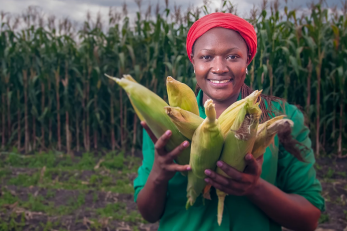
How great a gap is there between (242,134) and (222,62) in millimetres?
299

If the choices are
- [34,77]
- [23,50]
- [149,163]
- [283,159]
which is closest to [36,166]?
[34,77]

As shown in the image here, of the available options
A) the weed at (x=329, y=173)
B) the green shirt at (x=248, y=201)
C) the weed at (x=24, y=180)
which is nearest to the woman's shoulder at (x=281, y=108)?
the green shirt at (x=248, y=201)

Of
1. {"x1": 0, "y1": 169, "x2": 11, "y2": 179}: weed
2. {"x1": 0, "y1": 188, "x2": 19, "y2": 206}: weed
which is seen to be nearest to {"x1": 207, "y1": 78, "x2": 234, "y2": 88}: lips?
{"x1": 0, "y1": 188, "x2": 19, "y2": 206}: weed

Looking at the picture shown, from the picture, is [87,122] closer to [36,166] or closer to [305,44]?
[36,166]

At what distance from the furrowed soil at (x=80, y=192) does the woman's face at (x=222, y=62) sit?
7.37 feet

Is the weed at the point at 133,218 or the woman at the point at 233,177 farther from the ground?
the woman at the point at 233,177

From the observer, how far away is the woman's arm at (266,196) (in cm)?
84

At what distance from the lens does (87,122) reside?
5555 millimetres

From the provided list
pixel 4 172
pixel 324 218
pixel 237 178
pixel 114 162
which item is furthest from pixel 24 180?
pixel 237 178

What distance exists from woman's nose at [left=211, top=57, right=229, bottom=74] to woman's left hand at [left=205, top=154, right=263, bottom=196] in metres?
0.27

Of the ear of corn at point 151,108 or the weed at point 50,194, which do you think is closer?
the ear of corn at point 151,108

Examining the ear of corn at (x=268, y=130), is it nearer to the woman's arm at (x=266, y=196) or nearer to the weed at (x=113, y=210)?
the woman's arm at (x=266, y=196)

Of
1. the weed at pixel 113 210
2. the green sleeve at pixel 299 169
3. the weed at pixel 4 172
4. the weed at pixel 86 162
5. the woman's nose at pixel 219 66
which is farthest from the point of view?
the weed at pixel 86 162

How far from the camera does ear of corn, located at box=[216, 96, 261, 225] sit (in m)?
0.73
